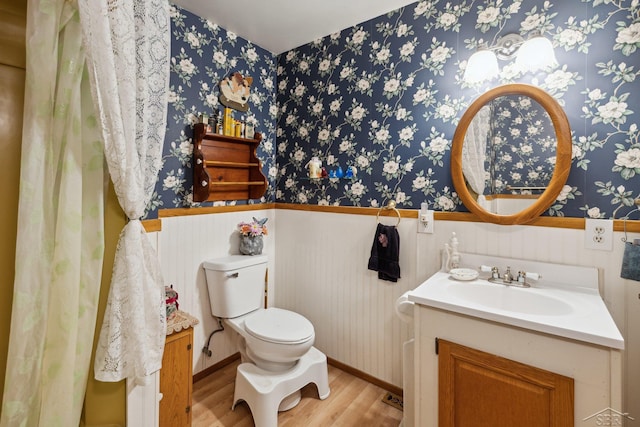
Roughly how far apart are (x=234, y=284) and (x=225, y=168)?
0.86 m

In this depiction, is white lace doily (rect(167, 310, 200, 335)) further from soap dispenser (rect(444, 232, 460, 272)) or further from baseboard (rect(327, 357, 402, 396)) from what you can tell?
soap dispenser (rect(444, 232, 460, 272))

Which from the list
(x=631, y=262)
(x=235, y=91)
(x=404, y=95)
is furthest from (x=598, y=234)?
(x=235, y=91)

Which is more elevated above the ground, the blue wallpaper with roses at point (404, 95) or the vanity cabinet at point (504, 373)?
the blue wallpaper with roses at point (404, 95)

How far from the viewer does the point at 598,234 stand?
1397mm

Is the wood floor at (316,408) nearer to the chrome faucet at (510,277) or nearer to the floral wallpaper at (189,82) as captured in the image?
the chrome faucet at (510,277)

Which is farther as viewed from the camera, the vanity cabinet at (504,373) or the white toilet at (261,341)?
the white toilet at (261,341)

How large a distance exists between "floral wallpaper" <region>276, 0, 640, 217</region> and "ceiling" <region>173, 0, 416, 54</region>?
0.09 m

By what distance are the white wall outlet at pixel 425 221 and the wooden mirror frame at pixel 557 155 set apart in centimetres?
22

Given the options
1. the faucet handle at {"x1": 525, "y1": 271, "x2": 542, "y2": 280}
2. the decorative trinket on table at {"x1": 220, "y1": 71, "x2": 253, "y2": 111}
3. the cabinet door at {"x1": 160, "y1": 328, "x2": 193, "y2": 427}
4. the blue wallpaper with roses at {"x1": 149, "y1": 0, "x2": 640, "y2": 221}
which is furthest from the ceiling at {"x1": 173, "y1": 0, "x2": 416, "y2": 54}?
the cabinet door at {"x1": 160, "y1": 328, "x2": 193, "y2": 427}

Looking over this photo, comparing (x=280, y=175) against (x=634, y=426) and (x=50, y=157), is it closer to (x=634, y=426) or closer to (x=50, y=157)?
(x=50, y=157)

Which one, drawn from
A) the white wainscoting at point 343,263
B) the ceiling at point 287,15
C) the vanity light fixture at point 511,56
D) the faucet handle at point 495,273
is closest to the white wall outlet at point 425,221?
the white wainscoting at point 343,263

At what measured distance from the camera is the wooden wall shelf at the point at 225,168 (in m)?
2.05

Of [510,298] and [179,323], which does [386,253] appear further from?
[179,323]

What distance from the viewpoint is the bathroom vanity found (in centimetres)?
100
